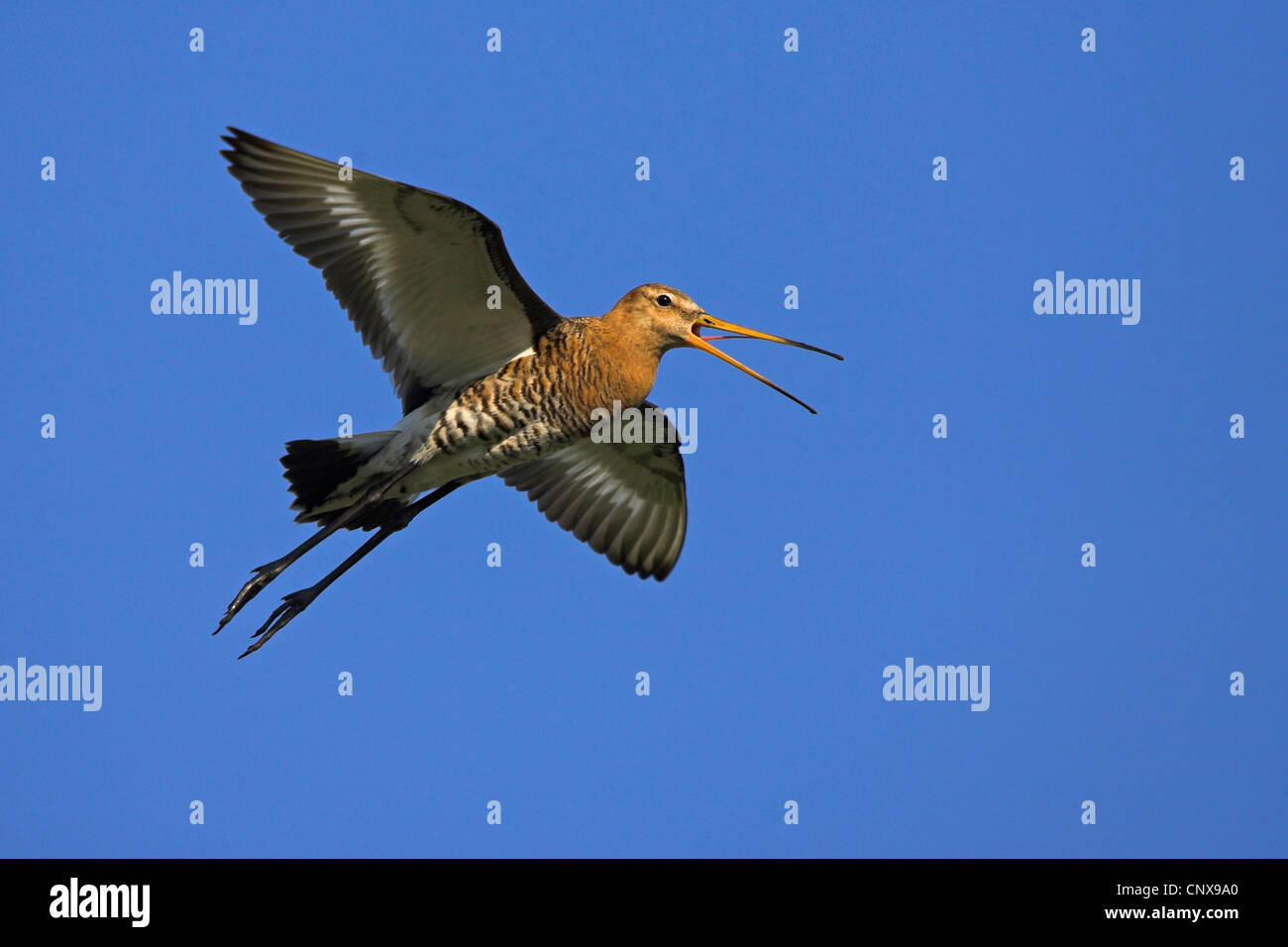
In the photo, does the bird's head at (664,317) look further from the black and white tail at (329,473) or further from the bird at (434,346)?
the black and white tail at (329,473)

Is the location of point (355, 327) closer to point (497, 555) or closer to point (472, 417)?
point (472, 417)

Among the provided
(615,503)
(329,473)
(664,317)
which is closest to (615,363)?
(664,317)

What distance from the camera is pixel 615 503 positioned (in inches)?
534

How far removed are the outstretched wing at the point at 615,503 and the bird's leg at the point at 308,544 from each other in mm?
2178

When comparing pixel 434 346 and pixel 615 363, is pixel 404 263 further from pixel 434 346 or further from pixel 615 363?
pixel 615 363

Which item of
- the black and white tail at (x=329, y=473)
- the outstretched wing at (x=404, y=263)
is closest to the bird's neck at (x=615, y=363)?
the outstretched wing at (x=404, y=263)

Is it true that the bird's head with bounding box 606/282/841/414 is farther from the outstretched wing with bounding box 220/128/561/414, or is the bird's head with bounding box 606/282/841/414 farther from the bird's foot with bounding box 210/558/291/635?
the bird's foot with bounding box 210/558/291/635

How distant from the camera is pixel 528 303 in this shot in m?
11.3

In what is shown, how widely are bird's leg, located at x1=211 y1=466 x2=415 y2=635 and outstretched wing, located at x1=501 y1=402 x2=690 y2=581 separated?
2.18 metres

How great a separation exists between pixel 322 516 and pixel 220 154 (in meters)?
2.75

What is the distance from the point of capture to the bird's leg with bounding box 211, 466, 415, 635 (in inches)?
445

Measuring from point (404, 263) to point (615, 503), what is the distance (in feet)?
10.8

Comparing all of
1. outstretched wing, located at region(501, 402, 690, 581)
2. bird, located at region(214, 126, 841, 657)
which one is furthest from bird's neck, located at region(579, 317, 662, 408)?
outstretched wing, located at region(501, 402, 690, 581)
